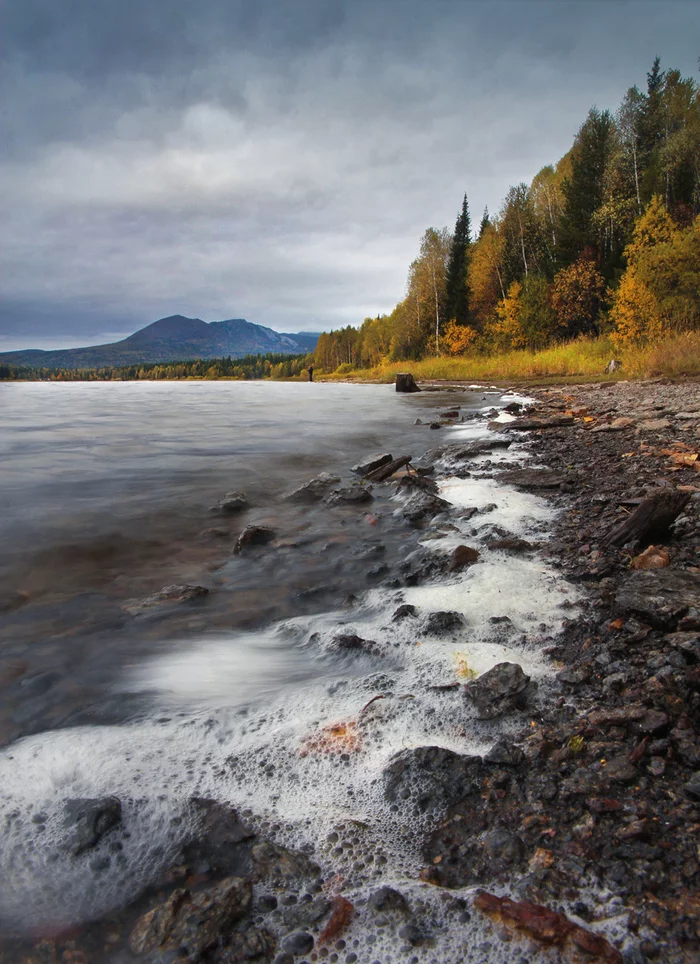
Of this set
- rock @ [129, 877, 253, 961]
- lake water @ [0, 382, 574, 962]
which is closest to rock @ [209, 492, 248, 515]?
lake water @ [0, 382, 574, 962]

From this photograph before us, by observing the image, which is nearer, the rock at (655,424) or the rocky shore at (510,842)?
the rocky shore at (510,842)

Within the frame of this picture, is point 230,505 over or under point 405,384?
under

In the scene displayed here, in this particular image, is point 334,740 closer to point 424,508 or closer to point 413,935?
point 413,935

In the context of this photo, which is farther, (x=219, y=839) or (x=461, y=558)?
(x=461, y=558)

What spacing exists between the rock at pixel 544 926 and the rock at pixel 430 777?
1.41ft

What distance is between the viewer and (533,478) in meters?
7.18

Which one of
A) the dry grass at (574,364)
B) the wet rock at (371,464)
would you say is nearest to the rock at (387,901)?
the wet rock at (371,464)

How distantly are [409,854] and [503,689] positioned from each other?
992 millimetres

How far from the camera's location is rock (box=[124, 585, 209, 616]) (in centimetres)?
434

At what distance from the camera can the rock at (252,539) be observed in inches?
226

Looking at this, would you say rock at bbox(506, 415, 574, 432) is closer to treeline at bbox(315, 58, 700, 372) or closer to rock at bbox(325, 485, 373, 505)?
rock at bbox(325, 485, 373, 505)

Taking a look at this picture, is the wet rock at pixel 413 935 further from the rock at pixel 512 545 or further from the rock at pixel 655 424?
the rock at pixel 655 424

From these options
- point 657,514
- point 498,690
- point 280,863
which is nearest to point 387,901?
point 280,863

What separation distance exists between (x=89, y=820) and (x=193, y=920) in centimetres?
73
